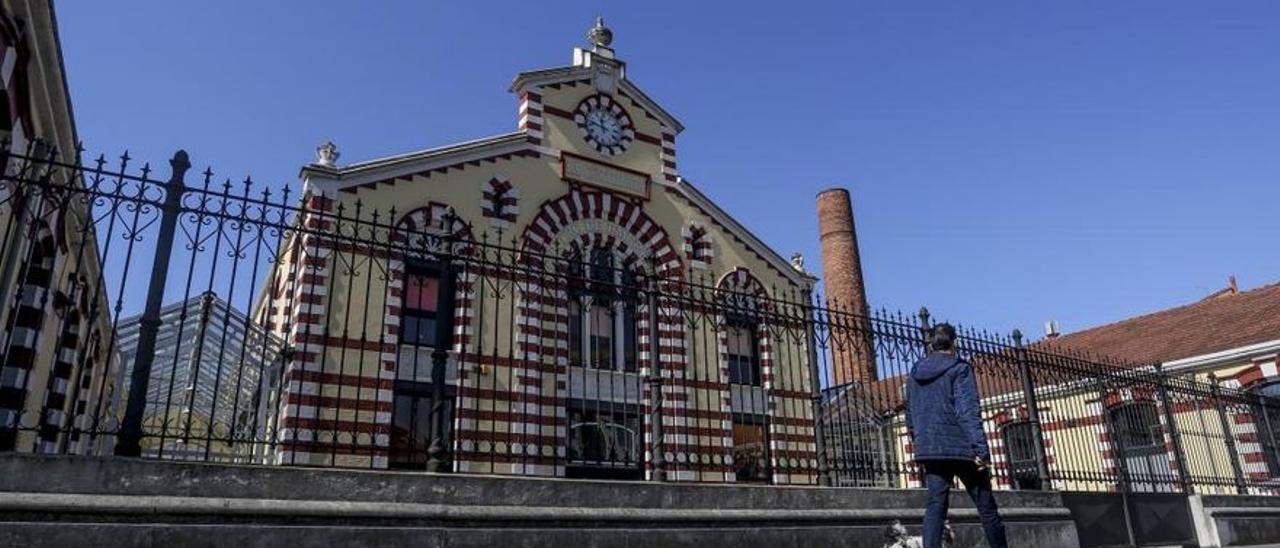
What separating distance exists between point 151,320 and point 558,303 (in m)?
10.3

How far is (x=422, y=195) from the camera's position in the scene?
18125 mm

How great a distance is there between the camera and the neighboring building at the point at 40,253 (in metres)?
5.99

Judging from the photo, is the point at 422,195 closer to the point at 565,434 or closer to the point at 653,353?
the point at 565,434

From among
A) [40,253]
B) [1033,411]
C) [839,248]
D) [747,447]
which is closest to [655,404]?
[1033,411]

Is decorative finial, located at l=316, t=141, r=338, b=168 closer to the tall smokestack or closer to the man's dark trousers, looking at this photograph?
the man's dark trousers

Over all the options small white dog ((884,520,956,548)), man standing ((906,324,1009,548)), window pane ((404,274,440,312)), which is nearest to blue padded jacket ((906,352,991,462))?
man standing ((906,324,1009,548))

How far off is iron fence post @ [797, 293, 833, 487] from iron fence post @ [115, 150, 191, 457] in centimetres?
624

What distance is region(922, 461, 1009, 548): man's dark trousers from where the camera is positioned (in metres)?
6.00

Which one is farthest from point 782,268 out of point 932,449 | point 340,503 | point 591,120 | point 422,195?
point 340,503

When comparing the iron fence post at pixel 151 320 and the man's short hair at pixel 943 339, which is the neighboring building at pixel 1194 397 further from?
the iron fence post at pixel 151 320

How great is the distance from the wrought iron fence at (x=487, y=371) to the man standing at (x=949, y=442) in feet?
7.87

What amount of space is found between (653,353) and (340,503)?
3.44m

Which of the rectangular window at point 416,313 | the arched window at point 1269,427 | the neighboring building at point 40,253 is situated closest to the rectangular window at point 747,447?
the rectangular window at point 416,313

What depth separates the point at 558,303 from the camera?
16.1 m
